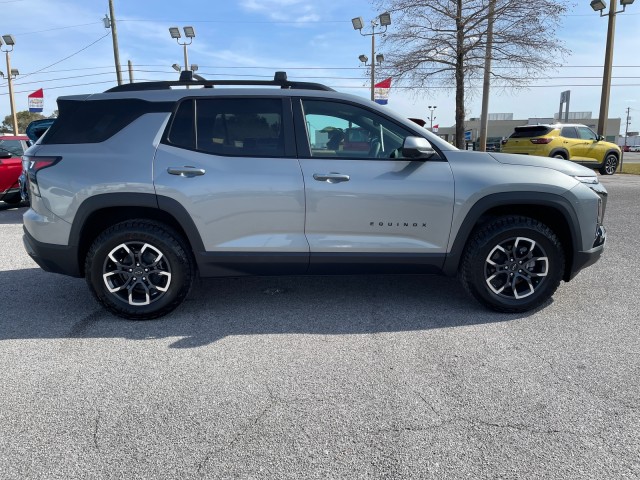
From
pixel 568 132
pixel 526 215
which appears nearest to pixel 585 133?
pixel 568 132

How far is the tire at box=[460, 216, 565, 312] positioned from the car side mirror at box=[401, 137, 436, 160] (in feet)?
2.63

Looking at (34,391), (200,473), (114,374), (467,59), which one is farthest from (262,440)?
(467,59)

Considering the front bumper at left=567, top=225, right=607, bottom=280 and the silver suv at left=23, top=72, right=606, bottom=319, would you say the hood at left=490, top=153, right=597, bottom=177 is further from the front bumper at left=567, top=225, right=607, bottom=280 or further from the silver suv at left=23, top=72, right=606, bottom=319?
the front bumper at left=567, top=225, right=607, bottom=280

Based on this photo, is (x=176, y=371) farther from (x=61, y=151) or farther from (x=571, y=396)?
(x=571, y=396)

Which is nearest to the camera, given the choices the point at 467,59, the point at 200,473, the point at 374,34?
the point at 200,473

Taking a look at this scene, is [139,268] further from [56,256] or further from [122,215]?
[56,256]

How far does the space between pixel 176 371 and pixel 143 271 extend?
1.09 m

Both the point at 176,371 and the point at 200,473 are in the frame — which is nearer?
the point at 200,473

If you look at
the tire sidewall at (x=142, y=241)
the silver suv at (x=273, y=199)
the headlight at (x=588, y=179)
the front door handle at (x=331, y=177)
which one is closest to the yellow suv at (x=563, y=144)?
the headlight at (x=588, y=179)

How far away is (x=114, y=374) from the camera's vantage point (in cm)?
293

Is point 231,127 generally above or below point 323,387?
above

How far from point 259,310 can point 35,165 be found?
212cm

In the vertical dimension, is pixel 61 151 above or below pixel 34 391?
above

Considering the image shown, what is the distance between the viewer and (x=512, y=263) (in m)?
3.83
